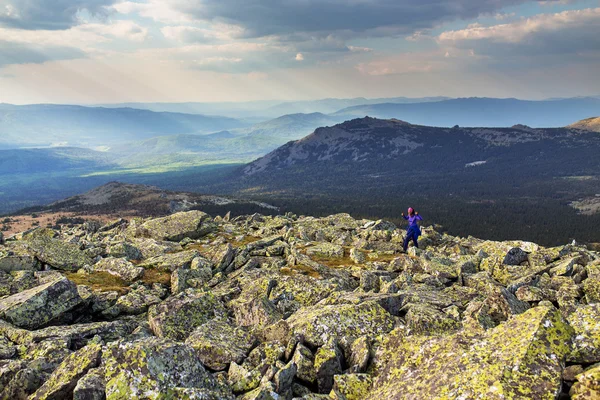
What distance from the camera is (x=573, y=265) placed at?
2486 cm

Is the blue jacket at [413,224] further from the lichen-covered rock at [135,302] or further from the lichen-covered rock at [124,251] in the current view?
the lichen-covered rock at [124,251]

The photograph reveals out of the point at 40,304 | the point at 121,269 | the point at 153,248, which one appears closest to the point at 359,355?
the point at 40,304

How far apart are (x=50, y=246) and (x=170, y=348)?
2501 centimetres

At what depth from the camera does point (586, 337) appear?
10.1 m

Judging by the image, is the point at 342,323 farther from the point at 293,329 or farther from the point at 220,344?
the point at 220,344

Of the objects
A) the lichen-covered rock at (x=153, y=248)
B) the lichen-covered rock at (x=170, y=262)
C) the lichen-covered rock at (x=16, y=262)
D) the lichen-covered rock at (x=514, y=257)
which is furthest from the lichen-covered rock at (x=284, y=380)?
the lichen-covered rock at (x=153, y=248)

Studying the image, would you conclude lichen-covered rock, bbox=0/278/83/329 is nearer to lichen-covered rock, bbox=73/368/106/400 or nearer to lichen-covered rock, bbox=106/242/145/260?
lichen-covered rock, bbox=73/368/106/400

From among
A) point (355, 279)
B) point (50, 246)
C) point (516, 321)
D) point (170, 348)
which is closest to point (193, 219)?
point (50, 246)

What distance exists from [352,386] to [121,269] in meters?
22.9

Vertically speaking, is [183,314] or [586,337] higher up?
[586,337]

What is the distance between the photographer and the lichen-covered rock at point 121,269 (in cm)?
2834

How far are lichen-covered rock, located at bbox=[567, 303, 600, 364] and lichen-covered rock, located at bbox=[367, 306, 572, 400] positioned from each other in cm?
38

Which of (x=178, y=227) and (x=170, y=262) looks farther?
(x=178, y=227)

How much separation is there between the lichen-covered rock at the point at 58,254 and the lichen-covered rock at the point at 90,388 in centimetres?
2206
